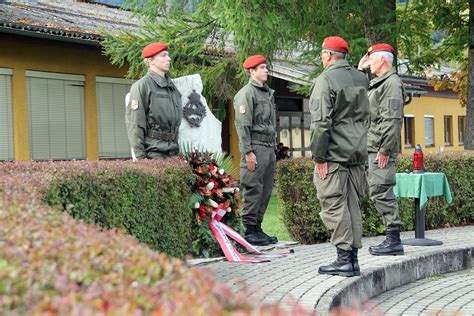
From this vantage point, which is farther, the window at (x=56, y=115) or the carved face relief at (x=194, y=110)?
the window at (x=56, y=115)

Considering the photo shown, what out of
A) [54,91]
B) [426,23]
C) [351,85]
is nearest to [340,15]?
[426,23]

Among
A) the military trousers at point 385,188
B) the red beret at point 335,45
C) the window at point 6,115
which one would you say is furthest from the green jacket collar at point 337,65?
the window at point 6,115

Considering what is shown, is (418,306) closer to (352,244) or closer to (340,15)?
(352,244)

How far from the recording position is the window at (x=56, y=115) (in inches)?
754

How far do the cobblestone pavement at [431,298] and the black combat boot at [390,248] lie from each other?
40 centimetres

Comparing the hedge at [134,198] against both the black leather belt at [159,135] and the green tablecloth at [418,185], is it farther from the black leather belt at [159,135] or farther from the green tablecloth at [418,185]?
the green tablecloth at [418,185]

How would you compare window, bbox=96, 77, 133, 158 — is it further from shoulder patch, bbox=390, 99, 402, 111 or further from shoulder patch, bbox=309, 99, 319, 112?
shoulder patch, bbox=309, 99, 319, 112

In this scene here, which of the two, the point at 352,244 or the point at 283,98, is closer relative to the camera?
the point at 352,244

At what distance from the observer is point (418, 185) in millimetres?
10523

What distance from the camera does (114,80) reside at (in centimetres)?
2127

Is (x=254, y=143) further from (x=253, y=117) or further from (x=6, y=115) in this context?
(x=6, y=115)

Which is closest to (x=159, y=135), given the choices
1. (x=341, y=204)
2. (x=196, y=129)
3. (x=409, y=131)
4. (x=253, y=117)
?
(x=196, y=129)

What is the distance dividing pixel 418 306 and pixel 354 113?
1653 mm

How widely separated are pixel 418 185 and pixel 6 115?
34.4 ft
